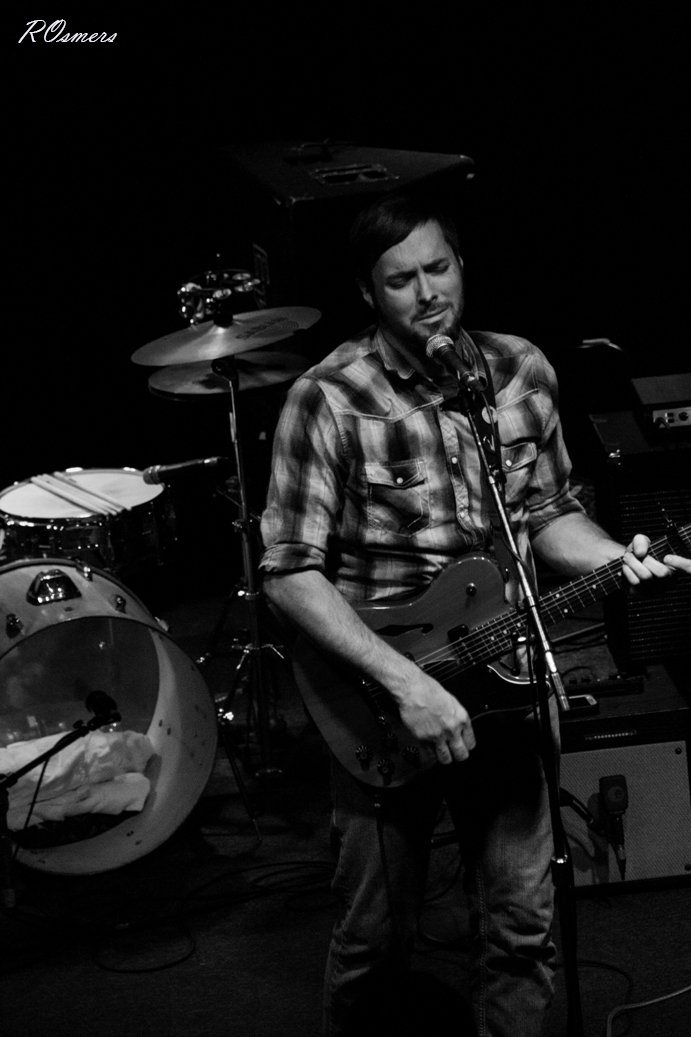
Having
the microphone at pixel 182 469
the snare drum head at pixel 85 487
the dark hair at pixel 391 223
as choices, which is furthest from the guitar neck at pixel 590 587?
the snare drum head at pixel 85 487

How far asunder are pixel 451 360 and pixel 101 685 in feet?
7.02

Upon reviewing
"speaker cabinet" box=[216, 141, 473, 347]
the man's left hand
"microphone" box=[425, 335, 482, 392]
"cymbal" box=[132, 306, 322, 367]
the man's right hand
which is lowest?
the man's right hand

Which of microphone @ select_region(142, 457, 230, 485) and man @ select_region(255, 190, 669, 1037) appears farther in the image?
microphone @ select_region(142, 457, 230, 485)

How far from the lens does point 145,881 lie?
12.3 feet

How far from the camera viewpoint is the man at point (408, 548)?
2.41 metres

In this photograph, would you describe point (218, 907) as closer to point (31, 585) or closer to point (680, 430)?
point (31, 585)

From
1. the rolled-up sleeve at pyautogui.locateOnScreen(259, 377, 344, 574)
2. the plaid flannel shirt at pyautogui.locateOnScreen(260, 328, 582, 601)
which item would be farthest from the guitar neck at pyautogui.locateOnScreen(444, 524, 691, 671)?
the rolled-up sleeve at pyautogui.locateOnScreen(259, 377, 344, 574)

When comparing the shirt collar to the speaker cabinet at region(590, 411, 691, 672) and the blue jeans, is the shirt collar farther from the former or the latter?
the speaker cabinet at region(590, 411, 691, 672)

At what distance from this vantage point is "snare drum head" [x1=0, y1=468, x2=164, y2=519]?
4.23m

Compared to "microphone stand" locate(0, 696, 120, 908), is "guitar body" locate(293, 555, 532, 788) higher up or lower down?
higher up

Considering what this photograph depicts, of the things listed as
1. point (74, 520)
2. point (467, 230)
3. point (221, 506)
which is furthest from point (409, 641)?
point (221, 506)

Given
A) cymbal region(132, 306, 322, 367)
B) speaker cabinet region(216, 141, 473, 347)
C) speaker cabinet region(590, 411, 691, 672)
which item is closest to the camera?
cymbal region(132, 306, 322, 367)

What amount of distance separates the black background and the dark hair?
2.58 m

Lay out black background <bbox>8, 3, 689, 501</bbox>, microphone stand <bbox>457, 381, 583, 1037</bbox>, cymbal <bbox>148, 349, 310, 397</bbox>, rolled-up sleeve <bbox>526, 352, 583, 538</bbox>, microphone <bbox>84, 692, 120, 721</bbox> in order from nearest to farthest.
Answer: microphone stand <bbox>457, 381, 583, 1037</bbox>
rolled-up sleeve <bbox>526, 352, 583, 538</bbox>
microphone <bbox>84, 692, 120, 721</bbox>
cymbal <bbox>148, 349, 310, 397</bbox>
black background <bbox>8, 3, 689, 501</bbox>
